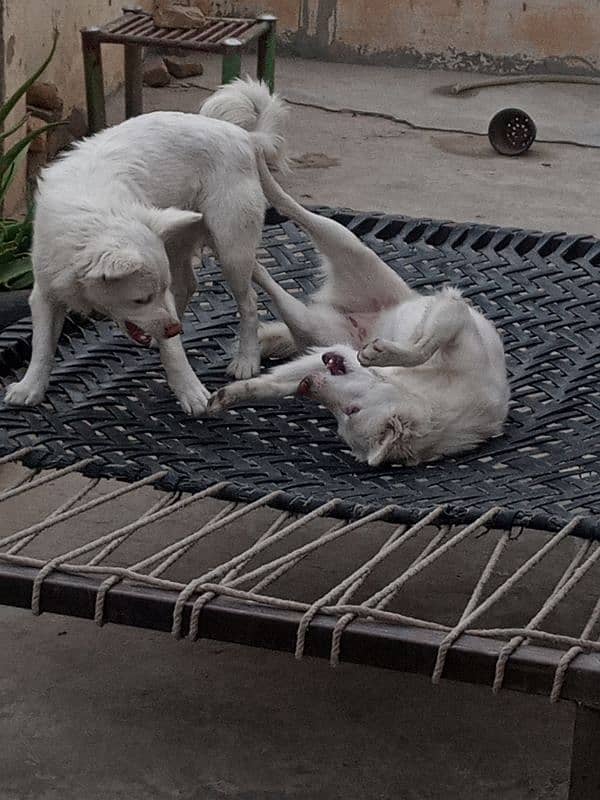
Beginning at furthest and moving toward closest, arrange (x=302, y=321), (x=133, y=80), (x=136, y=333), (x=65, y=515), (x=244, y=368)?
(x=133, y=80) → (x=302, y=321) → (x=244, y=368) → (x=136, y=333) → (x=65, y=515)

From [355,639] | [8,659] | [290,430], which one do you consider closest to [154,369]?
[290,430]

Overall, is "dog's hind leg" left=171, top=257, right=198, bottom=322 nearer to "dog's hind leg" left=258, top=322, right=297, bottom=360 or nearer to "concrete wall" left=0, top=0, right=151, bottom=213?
"dog's hind leg" left=258, top=322, right=297, bottom=360

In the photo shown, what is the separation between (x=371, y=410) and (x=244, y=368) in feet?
1.52

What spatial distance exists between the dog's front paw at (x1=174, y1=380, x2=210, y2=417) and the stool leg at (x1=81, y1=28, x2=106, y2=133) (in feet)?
9.63

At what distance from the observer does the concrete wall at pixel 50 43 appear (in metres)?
5.23

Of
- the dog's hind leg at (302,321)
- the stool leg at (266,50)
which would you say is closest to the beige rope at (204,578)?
the dog's hind leg at (302,321)

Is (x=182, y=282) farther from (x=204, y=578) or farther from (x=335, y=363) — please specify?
(x=204, y=578)

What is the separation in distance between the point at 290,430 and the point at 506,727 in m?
0.74

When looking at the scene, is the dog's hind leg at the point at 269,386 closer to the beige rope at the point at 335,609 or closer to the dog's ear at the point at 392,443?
the dog's ear at the point at 392,443

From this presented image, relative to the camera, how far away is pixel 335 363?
2947 mm

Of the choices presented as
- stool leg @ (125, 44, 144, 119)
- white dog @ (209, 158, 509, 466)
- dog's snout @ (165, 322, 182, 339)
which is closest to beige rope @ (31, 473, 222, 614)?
dog's snout @ (165, 322, 182, 339)

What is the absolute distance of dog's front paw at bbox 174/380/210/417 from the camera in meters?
2.96

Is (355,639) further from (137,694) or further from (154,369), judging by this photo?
(154,369)

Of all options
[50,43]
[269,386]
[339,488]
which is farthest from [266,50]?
[339,488]
